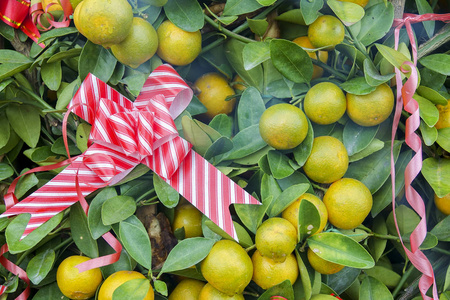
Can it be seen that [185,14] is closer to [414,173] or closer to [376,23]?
[376,23]

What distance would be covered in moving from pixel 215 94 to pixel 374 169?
→ 0.35 meters

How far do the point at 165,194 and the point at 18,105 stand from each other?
42 cm

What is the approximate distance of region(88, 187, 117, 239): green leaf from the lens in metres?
0.75

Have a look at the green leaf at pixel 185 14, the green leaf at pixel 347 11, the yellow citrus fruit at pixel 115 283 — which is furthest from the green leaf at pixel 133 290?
the green leaf at pixel 347 11

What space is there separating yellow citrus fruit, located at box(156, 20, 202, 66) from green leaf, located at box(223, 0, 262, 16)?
0.08 meters

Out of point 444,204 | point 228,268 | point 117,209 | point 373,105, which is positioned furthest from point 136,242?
point 444,204

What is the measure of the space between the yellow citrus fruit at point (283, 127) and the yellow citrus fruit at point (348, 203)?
0.38 ft

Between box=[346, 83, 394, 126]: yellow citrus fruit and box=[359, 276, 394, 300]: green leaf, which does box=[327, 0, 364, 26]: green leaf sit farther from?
box=[359, 276, 394, 300]: green leaf

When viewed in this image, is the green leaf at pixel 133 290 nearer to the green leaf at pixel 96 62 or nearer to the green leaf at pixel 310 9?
the green leaf at pixel 96 62

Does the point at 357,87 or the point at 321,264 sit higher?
the point at 357,87

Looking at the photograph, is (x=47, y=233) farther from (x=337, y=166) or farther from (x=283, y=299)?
(x=337, y=166)

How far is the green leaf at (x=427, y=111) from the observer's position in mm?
722

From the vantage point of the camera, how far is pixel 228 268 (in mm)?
664

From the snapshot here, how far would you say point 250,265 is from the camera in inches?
27.1
